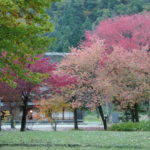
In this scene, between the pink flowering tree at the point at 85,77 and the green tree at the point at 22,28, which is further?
the pink flowering tree at the point at 85,77

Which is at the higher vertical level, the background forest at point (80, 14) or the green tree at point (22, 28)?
the background forest at point (80, 14)

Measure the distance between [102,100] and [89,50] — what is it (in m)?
3.54

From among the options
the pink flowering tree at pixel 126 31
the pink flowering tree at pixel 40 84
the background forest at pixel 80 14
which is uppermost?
the background forest at pixel 80 14

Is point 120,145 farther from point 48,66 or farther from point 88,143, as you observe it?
point 48,66

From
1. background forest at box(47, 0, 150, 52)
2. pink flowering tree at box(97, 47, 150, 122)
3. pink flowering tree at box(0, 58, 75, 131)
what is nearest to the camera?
pink flowering tree at box(0, 58, 75, 131)

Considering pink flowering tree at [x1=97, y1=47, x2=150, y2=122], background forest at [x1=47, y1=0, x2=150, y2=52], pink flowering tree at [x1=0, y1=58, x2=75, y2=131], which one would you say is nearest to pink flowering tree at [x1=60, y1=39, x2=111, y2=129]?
pink flowering tree at [x1=97, y1=47, x2=150, y2=122]

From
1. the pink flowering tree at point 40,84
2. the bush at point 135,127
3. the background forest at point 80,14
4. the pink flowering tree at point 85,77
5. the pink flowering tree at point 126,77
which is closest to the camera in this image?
the pink flowering tree at point 40,84

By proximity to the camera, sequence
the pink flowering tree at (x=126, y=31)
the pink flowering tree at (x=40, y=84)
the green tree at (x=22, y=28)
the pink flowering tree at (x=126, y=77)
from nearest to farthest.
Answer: the green tree at (x=22, y=28), the pink flowering tree at (x=40, y=84), the pink flowering tree at (x=126, y=77), the pink flowering tree at (x=126, y=31)

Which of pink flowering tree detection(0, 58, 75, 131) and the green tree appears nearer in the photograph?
the green tree

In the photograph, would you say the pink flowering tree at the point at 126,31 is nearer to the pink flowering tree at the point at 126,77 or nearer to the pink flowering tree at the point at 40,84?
the pink flowering tree at the point at 126,77

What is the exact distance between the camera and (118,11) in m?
38.6

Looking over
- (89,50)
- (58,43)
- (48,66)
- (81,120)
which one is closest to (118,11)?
(58,43)

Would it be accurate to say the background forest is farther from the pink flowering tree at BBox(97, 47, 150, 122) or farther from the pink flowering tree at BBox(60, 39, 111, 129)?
the pink flowering tree at BBox(97, 47, 150, 122)

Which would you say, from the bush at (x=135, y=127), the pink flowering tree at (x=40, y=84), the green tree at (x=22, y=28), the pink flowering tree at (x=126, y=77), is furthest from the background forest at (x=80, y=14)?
the green tree at (x=22, y=28)
